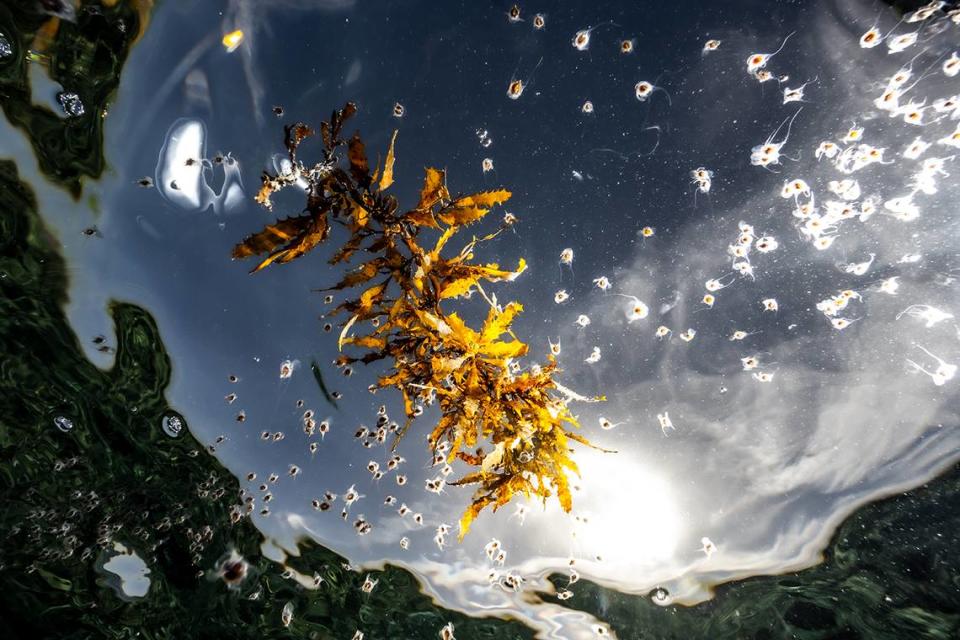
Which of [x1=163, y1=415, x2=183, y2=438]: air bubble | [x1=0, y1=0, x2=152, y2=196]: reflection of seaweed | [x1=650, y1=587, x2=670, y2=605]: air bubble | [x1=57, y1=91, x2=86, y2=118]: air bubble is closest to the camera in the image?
[x1=0, y1=0, x2=152, y2=196]: reflection of seaweed

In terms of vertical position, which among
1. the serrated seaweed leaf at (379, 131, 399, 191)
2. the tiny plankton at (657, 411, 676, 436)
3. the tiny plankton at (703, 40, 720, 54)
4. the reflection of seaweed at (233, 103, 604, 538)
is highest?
the tiny plankton at (703, 40, 720, 54)

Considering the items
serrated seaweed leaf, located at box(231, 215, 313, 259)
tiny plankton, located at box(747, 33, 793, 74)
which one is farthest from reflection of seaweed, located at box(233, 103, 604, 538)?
tiny plankton, located at box(747, 33, 793, 74)

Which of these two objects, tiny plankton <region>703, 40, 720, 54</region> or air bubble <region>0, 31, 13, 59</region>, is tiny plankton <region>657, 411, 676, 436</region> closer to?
tiny plankton <region>703, 40, 720, 54</region>

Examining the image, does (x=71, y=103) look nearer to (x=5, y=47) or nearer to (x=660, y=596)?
(x=5, y=47)

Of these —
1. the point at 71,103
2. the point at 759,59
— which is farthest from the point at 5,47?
the point at 759,59

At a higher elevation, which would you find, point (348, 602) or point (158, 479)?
point (158, 479)

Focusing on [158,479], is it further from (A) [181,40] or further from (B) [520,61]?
(B) [520,61]

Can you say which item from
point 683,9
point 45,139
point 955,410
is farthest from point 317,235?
point 955,410

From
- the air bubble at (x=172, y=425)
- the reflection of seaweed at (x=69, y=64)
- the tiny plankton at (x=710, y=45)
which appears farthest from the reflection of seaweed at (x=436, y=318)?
the air bubble at (x=172, y=425)
